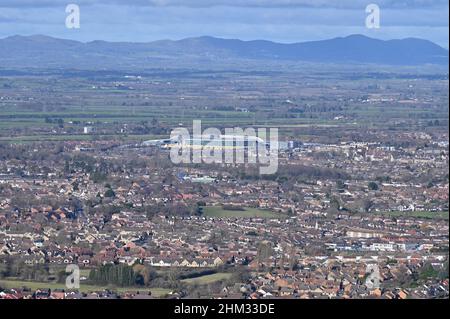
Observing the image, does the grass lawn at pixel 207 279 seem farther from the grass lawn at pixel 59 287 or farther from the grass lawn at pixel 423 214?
the grass lawn at pixel 423 214

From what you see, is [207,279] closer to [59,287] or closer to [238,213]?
[59,287]

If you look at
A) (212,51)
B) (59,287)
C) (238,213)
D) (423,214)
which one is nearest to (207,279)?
(59,287)

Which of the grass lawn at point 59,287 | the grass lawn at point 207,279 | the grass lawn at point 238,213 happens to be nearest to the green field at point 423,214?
the grass lawn at point 238,213

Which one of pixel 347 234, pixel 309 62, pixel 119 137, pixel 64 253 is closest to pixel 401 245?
pixel 347 234

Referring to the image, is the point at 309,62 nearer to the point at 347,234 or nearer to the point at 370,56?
the point at 370,56

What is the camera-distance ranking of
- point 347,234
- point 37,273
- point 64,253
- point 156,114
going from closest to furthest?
point 37,273, point 64,253, point 347,234, point 156,114

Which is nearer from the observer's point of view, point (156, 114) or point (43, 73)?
point (156, 114)
